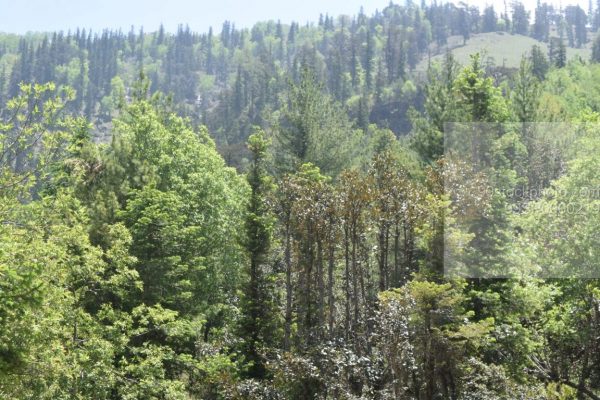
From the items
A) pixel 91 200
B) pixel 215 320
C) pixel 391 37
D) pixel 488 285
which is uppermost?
pixel 391 37

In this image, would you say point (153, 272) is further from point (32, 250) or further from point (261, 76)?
point (261, 76)

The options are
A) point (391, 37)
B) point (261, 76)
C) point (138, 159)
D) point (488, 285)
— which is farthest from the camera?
point (391, 37)

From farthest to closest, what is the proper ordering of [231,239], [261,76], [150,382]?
[261,76] → [231,239] → [150,382]

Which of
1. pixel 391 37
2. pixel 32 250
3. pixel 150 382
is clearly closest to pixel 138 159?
pixel 150 382

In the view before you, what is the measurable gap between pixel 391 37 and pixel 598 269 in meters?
182

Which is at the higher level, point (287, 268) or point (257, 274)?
point (287, 268)

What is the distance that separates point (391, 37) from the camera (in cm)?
19125

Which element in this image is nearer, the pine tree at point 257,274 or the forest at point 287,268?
the forest at point 287,268

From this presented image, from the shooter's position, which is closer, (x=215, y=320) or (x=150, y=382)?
(x=150, y=382)

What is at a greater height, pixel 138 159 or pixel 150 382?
pixel 138 159

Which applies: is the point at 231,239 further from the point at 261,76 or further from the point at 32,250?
the point at 261,76

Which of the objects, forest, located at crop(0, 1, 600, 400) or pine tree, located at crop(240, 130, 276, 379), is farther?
pine tree, located at crop(240, 130, 276, 379)

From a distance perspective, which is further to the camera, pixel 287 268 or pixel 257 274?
pixel 257 274

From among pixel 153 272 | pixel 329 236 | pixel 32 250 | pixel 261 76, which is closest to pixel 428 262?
pixel 329 236
